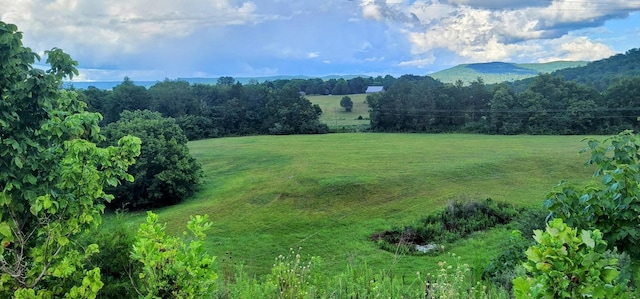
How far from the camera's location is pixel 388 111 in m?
60.6

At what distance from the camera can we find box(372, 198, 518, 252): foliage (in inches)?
789

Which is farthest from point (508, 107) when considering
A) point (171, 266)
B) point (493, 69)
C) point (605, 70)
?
point (171, 266)

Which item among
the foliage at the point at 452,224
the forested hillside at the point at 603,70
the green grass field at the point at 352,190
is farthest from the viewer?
the forested hillside at the point at 603,70

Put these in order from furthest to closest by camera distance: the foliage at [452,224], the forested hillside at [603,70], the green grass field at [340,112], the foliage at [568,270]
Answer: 1. the green grass field at [340,112]
2. the forested hillside at [603,70]
3. the foliage at [452,224]
4. the foliage at [568,270]

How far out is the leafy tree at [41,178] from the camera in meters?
4.07

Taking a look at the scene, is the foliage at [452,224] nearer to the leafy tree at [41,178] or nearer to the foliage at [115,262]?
the foliage at [115,262]

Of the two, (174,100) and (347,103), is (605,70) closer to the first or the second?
(347,103)

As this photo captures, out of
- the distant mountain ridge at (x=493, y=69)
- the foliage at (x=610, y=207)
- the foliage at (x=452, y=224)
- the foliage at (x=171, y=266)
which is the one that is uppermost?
the distant mountain ridge at (x=493, y=69)

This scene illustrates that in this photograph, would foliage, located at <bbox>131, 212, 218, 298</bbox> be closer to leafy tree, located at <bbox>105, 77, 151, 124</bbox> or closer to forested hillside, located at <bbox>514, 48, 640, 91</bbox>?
leafy tree, located at <bbox>105, 77, 151, 124</bbox>

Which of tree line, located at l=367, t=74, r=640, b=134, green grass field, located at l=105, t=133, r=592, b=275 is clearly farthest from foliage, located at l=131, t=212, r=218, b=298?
tree line, located at l=367, t=74, r=640, b=134

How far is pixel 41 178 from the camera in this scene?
438 centimetres

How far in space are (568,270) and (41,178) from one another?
4.68 metres

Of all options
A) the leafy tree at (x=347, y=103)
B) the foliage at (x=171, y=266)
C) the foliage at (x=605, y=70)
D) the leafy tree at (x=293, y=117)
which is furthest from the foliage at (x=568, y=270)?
the leafy tree at (x=347, y=103)

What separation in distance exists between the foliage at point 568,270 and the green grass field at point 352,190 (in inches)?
445
